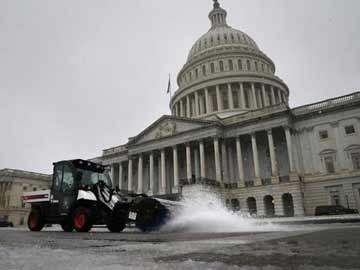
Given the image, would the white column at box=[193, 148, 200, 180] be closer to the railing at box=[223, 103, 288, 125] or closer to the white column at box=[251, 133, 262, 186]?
the railing at box=[223, 103, 288, 125]

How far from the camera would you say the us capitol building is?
37.3m

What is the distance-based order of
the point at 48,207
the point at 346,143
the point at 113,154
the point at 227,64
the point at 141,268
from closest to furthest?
the point at 141,268, the point at 48,207, the point at 346,143, the point at 113,154, the point at 227,64

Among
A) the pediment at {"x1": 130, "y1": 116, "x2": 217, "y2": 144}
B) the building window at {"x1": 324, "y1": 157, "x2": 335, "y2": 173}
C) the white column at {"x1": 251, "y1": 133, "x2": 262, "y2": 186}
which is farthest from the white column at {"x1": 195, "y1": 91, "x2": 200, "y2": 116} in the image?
the building window at {"x1": 324, "y1": 157, "x2": 335, "y2": 173}

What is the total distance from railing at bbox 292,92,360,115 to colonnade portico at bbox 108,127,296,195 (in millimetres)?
3932

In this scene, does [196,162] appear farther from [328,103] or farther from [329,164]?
[328,103]

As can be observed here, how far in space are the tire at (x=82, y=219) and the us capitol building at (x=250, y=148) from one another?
27.3 m

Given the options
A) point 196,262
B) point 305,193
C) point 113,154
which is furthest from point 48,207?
point 113,154

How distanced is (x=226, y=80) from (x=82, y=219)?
51.3 meters

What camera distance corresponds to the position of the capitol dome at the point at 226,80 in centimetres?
5791

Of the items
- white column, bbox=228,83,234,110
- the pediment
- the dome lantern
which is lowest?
the pediment

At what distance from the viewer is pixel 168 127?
48.3 m

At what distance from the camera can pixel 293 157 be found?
39.0 metres

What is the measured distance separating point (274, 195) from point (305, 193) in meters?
4.16

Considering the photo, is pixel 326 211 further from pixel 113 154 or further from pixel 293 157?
pixel 113 154
